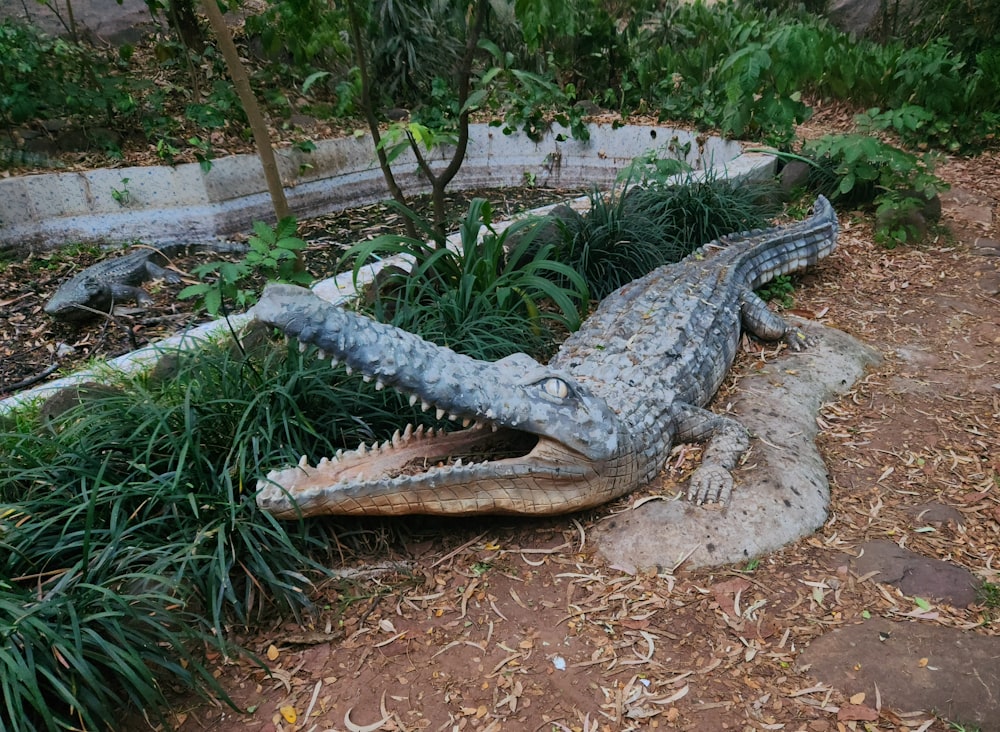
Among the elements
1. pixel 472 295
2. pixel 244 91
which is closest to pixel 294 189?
pixel 244 91

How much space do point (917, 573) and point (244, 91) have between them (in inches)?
155

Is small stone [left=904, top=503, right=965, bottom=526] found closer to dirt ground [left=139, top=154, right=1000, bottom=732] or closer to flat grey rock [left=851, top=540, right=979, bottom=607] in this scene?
dirt ground [left=139, top=154, right=1000, bottom=732]

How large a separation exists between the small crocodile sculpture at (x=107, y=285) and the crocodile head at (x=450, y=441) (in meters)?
2.94

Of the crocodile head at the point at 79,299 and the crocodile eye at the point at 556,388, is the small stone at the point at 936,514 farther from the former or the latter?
the crocodile head at the point at 79,299

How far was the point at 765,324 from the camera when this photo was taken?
13.2 feet

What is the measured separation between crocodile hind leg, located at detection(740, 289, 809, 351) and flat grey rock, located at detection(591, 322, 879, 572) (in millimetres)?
775

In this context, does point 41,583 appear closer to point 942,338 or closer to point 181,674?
point 181,674

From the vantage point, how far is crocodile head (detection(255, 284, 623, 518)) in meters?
2.13

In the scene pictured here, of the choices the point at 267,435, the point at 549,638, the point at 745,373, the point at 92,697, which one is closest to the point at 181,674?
the point at 92,697

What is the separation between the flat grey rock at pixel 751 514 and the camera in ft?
8.22

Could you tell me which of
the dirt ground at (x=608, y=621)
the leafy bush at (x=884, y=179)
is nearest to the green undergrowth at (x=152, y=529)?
the dirt ground at (x=608, y=621)

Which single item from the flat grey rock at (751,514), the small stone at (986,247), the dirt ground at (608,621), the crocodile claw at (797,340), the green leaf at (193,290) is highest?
the green leaf at (193,290)

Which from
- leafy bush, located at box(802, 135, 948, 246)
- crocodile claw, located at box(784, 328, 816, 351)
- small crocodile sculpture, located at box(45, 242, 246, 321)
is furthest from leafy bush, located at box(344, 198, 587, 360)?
leafy bush, located at box(802, 135, 948, 246)

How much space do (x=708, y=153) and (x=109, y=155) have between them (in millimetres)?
6457
